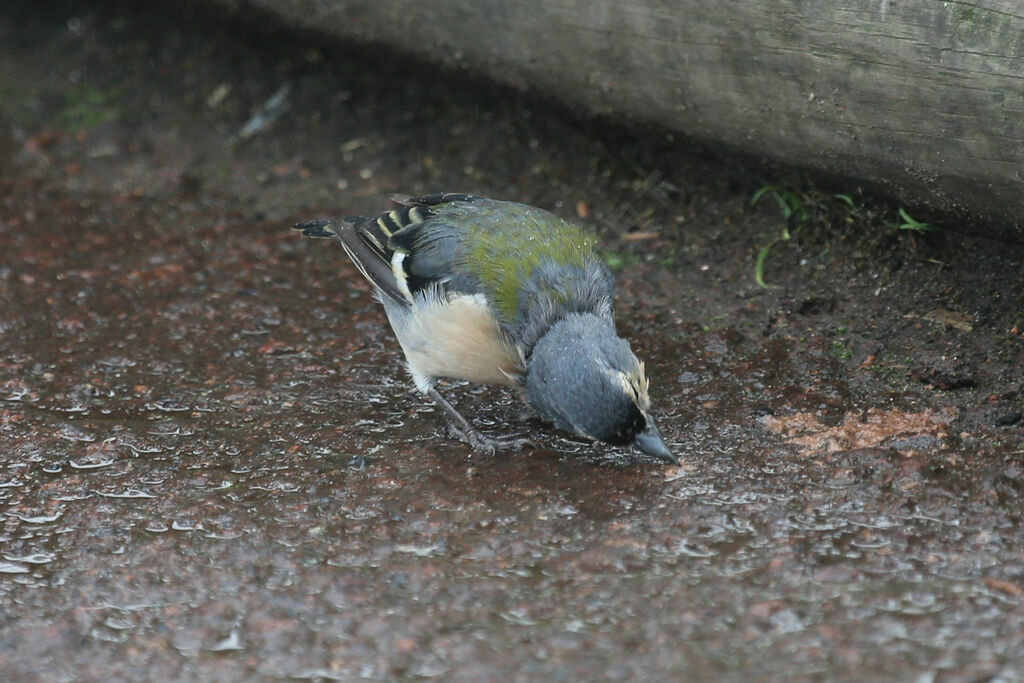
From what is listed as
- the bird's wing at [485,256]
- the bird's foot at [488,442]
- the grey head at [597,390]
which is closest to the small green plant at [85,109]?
the bird's wing at [485,256]

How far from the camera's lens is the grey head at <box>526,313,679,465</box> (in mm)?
3840

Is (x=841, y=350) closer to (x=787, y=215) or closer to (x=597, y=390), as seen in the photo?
(x=787, y=215)

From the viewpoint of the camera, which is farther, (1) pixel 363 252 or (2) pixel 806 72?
(1) pixel 363 252

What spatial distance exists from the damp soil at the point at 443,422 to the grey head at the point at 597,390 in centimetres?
24

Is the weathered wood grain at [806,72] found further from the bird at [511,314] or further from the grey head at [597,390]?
the grey head at [597,390]

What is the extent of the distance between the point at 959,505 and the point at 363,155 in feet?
14.4

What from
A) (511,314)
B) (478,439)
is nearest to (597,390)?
(511,314)

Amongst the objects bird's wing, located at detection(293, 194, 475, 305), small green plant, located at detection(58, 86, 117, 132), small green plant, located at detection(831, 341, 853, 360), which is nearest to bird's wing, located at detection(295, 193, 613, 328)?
bird's wing, located at detection(293, 194, 475, 305)

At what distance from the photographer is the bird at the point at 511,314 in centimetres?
391

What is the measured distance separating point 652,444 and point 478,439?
0.81m

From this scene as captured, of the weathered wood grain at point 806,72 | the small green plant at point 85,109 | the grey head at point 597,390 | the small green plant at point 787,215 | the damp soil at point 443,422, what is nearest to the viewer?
the damp soil at point 443,422

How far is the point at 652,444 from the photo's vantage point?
3.90 m

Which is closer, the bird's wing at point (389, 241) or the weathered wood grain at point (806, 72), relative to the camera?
the weathered wood grain at point (806, 72)

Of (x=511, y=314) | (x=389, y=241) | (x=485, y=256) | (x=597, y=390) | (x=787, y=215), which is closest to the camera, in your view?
(x=597, y=390)
